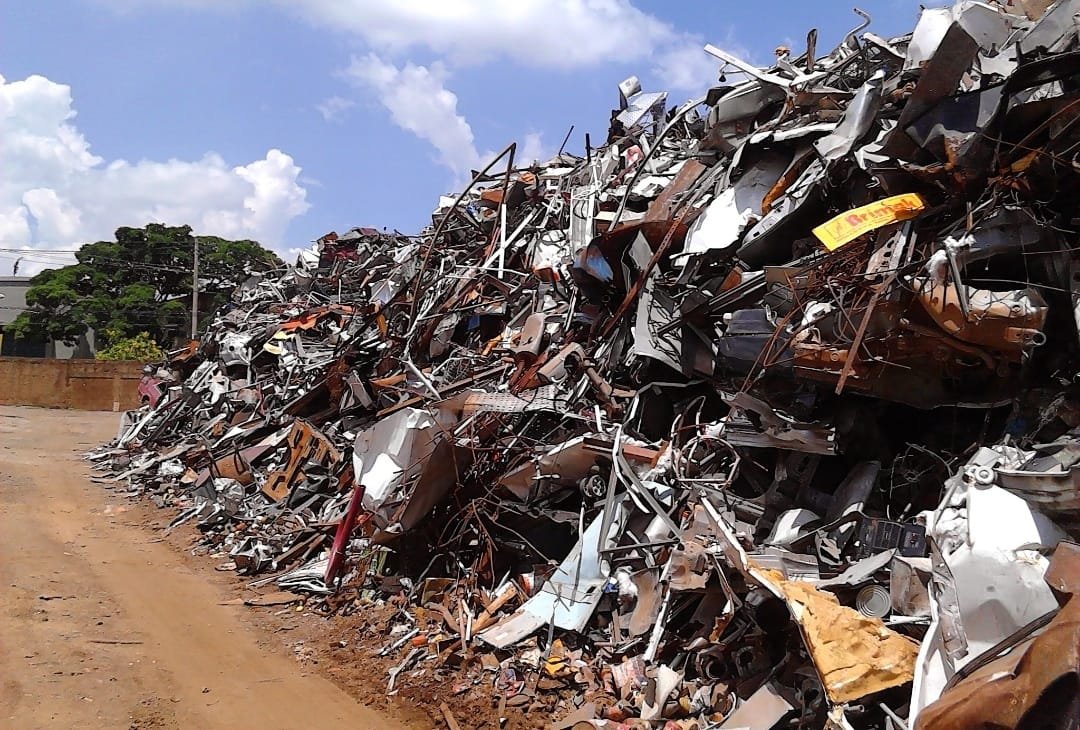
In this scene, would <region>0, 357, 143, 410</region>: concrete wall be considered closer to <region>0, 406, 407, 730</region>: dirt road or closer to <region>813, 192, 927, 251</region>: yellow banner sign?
<region>0, 406, 407, 730</region>: dirt road

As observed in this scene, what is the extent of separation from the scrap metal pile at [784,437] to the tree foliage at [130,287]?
27263mm

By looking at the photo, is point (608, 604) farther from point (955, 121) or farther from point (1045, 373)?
point (955, 121)

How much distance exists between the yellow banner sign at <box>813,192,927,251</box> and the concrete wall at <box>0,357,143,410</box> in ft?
80.0

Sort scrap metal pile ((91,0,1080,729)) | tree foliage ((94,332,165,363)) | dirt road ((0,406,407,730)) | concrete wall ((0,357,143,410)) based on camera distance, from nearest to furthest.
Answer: scrap metal pile ((91,0,1080,729))
dirt road ((0,406,407,730))
concrete wall ((0,357,143,410))
tree foliage ((94,332,165,363))

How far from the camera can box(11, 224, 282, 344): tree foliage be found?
3225 centimetres

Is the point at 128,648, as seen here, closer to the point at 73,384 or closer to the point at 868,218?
the point at 868,218

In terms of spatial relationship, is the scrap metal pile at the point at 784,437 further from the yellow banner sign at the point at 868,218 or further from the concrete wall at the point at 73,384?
the concrete wall at the point at 73,384

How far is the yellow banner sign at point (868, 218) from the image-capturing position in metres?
4.37

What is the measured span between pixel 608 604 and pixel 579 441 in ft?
3.97

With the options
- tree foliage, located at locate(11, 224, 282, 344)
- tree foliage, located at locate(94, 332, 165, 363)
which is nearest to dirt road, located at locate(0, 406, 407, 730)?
tree foliage, located at locate(94, 332, 165, 363)

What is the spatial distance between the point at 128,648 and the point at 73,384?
22.4 metres

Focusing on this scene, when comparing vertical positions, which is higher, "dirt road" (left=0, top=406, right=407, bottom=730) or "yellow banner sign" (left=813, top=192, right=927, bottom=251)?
"yellow banner sign" (left=813, top=192, right=927, bottom=251)

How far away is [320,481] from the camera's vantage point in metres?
9.06

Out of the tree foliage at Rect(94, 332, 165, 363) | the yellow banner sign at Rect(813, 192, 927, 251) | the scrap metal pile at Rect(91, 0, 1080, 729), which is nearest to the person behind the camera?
the scrap metal pile at Rect(91, 0, 1080, 729)
